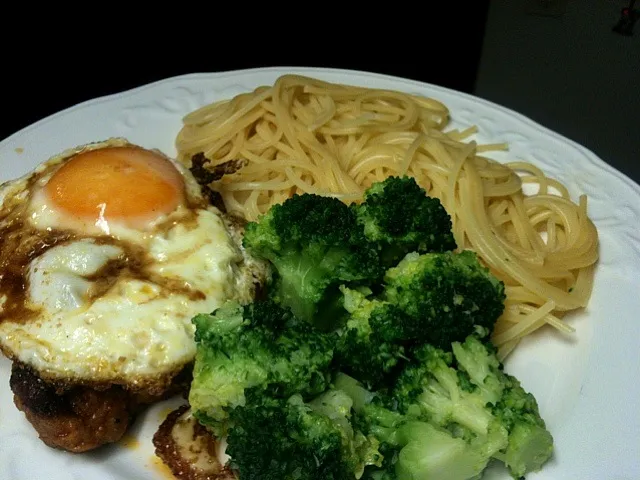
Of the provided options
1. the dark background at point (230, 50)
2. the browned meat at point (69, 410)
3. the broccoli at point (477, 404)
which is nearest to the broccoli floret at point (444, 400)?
the broccoli at point (477, 404)

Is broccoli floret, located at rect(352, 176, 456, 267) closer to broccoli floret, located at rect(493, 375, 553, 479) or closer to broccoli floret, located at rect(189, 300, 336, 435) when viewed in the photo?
broccoli floret, located at rect(189, 300, 336, 435)

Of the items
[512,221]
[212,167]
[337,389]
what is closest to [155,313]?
[337,389]

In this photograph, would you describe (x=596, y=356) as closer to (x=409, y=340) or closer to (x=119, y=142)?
(x=409, y=340)

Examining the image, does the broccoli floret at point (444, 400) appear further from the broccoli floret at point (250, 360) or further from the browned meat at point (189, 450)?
the browned meat at point (189, 450)

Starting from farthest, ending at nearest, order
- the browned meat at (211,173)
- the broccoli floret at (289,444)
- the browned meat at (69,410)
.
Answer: the browned meat at (211,173) < the browned meat at (69,410) < the broccoli floret at (289,444)

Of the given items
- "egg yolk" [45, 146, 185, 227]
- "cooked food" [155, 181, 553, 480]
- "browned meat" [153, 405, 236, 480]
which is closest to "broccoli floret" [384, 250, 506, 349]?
"cooked food" [155, 181, 553, 480]

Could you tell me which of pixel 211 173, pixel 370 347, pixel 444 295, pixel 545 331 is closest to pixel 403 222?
pixel 444 295
